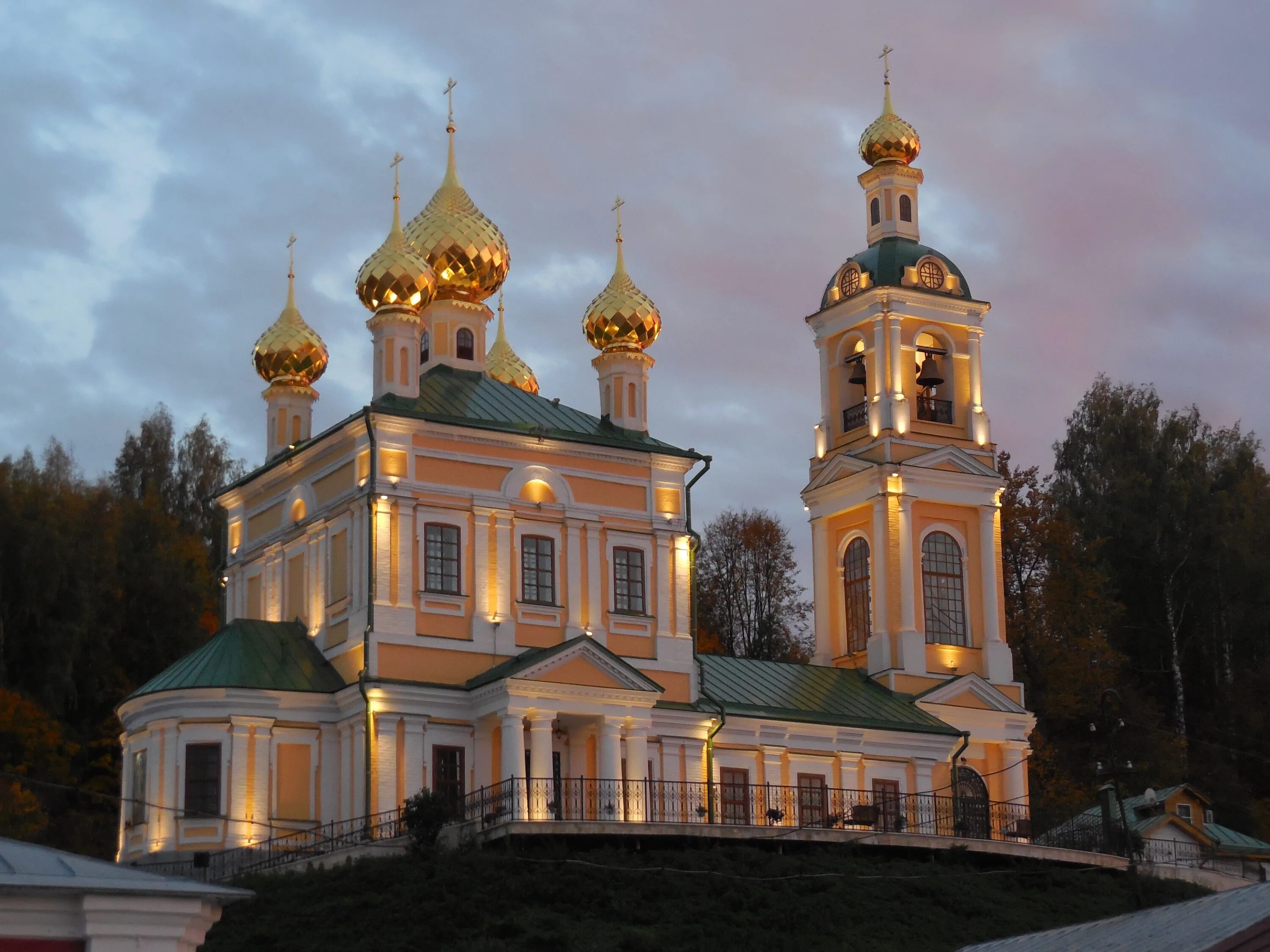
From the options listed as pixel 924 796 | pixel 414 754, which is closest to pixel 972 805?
pixel 924 796

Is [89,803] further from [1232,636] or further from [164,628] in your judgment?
[1232,636]

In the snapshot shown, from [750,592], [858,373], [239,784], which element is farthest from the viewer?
[750,592]

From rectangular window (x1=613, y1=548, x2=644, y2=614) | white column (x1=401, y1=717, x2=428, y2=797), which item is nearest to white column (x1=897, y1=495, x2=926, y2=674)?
rectangular window (x1=613, y1=548, x2=644, y2=614)

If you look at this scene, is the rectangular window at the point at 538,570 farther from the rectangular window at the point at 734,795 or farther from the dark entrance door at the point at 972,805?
the dark entrance door at the point at 972,805

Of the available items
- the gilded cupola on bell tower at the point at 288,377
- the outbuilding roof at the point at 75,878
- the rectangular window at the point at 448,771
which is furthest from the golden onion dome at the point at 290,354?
the outbuilding roof at the point at 75,878

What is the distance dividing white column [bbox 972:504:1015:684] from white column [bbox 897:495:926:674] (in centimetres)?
126

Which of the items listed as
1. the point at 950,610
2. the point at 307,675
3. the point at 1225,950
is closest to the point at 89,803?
the point at 307,675

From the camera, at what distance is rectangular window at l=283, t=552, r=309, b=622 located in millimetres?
34781

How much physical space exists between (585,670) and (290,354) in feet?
28.8

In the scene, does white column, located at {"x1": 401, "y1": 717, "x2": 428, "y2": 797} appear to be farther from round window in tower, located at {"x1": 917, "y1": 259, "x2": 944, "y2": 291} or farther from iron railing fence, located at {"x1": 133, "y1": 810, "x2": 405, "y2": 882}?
round window in tower, located at {"x1": 917, "y1": 259, "x2": 944, "y2": 291}

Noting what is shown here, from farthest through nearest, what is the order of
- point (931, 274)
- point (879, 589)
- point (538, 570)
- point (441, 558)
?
point (931, 274) → point (879, 589) → point (538, 570) → point (441, 558)

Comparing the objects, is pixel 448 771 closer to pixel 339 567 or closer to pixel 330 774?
pixel 330 774

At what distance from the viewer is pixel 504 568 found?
33.6 m

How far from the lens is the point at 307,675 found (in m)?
32.9
